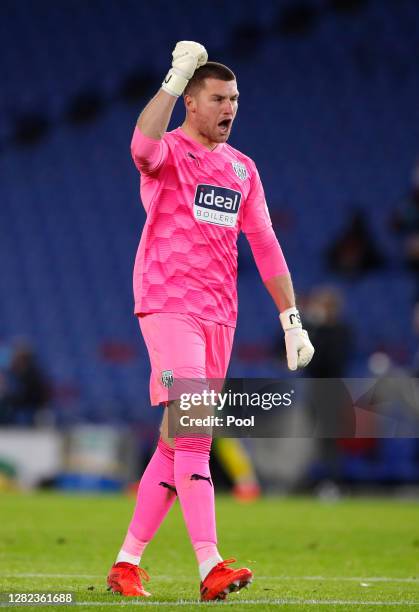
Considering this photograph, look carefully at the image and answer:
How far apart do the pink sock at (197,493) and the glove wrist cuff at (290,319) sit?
615 millimetres

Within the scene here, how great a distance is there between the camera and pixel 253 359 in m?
16.0

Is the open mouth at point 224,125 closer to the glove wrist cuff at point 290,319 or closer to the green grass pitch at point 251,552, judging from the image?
the glove wrist cuff at point 290,319

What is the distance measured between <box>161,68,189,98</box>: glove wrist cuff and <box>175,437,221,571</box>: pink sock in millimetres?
1280

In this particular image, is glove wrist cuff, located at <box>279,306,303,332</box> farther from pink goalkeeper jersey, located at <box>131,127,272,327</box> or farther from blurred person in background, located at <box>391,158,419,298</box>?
blurred person in background, located at <box>391,158,419,298</box>

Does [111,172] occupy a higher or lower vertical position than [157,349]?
higher

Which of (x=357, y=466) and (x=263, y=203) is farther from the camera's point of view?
(x=357, y=466)

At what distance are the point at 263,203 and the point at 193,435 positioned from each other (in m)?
1.05

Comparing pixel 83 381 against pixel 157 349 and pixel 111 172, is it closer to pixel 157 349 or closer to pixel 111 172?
pixel 111 172

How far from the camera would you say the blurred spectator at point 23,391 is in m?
14.5

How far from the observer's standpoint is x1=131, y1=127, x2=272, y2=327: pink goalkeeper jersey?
4785mm

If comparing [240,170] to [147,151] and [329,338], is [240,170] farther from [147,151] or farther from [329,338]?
[329,338]

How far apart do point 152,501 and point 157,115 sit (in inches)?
58.1

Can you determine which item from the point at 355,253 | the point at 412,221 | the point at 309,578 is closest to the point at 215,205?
the point at 309,578

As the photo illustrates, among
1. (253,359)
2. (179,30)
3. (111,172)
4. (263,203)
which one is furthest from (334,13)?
(263,203)
